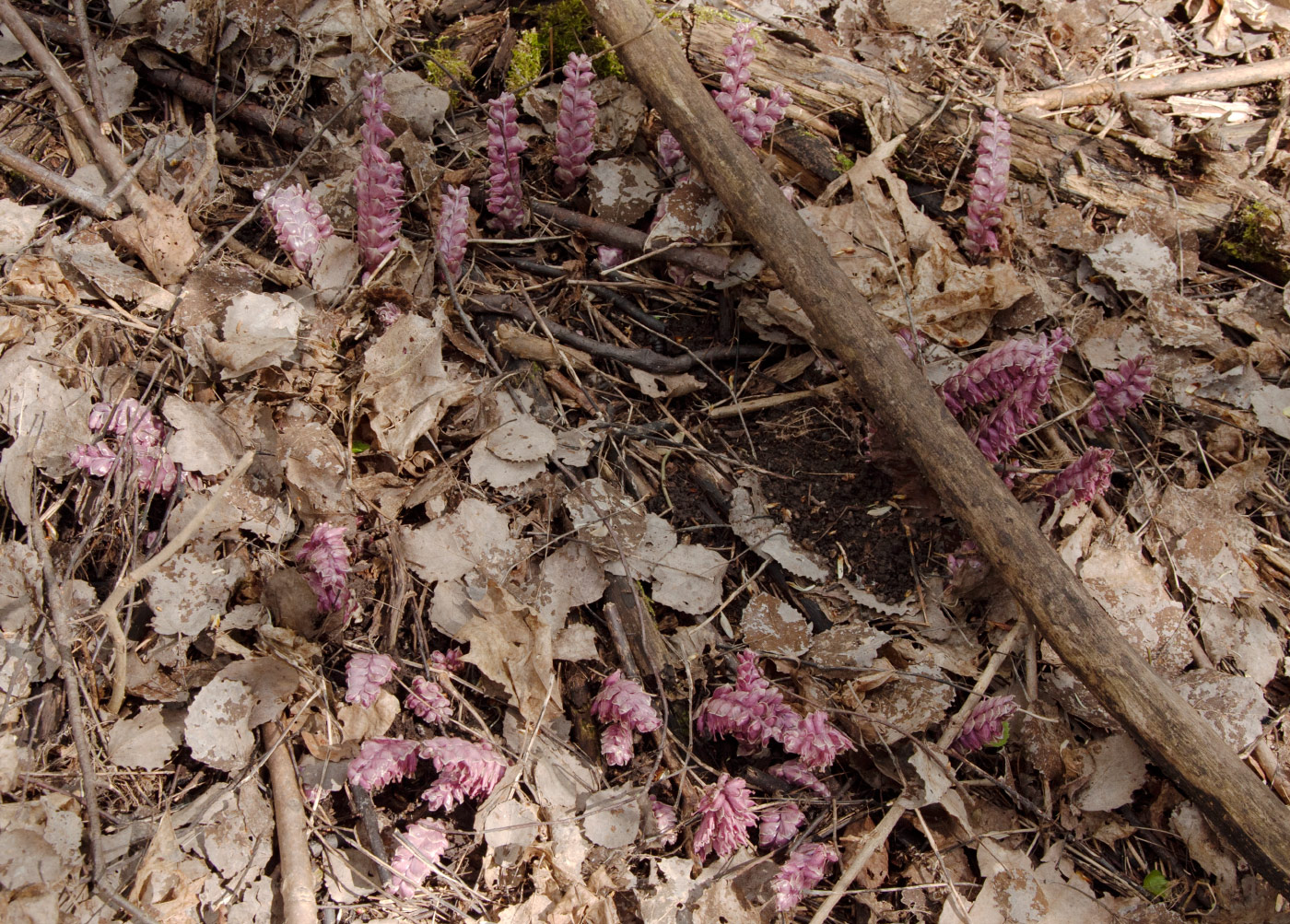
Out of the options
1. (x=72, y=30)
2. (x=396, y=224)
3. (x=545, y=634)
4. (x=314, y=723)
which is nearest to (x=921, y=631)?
(x=545, y=634)

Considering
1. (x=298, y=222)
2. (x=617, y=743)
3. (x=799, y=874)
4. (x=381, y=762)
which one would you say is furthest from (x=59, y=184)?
(x=799, y=874)

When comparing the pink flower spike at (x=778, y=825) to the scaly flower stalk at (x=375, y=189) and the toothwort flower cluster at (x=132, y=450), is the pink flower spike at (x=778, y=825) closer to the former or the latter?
the toothwort flower cluster at (x=132, y=450)

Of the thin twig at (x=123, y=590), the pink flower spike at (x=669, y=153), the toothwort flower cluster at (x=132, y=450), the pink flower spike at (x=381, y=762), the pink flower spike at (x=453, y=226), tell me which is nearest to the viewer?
the thin twig at (x=123, y=590)

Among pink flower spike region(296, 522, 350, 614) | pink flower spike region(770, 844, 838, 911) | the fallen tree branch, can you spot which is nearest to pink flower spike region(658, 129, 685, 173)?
the fallen tree branch

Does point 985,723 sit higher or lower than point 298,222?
lower

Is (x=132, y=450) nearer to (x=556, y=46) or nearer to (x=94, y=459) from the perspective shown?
(x=94, y=459)

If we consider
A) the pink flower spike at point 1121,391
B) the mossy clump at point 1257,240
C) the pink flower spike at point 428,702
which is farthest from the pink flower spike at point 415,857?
the mossy clump at point 1257,240
